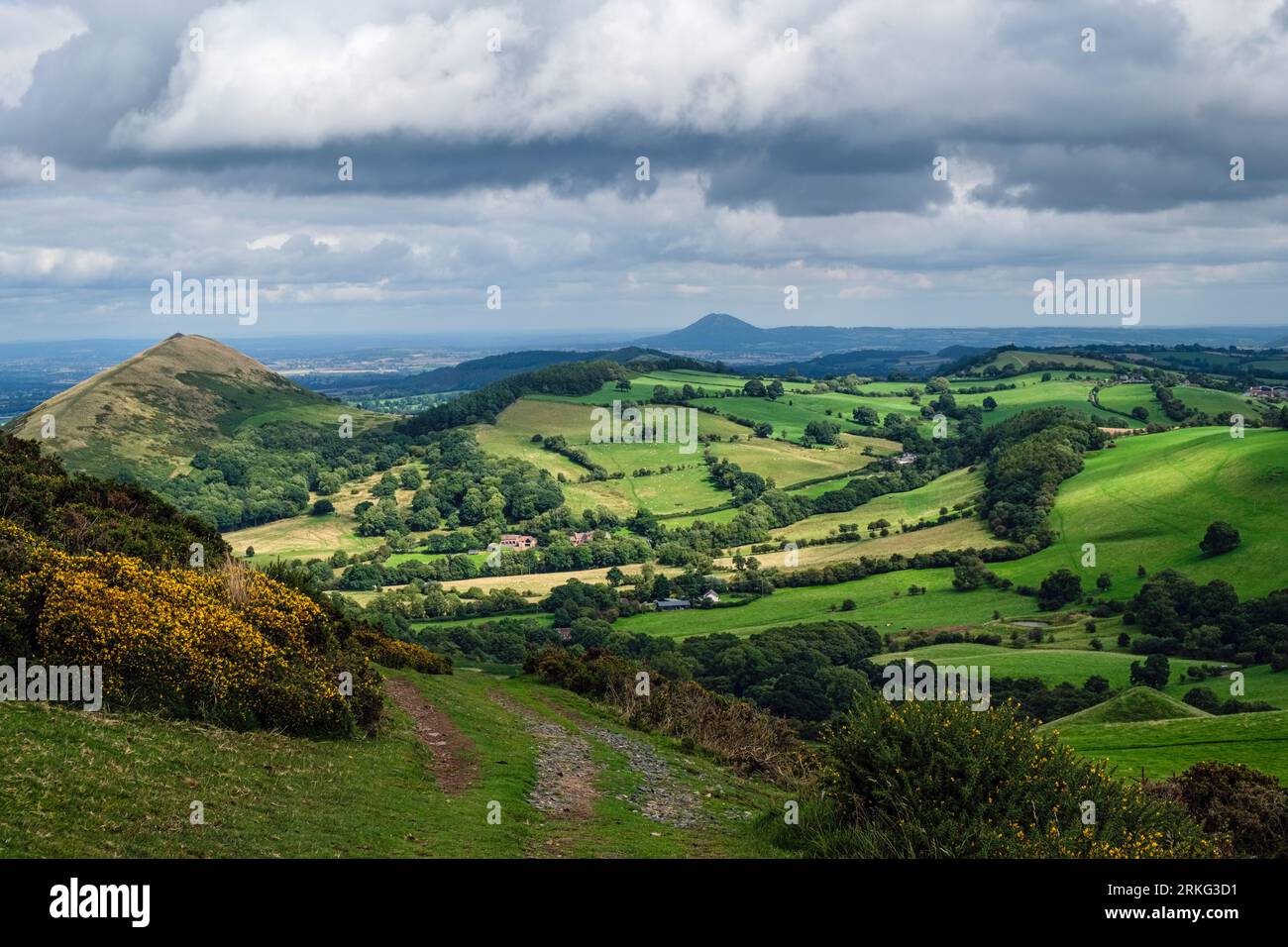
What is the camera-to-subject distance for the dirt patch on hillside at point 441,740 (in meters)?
25.4

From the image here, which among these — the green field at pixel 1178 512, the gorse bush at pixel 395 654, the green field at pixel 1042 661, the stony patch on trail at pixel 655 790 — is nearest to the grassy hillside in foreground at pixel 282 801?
the stony patch on trail at pixel 655 790

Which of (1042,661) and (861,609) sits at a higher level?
(1042,661)

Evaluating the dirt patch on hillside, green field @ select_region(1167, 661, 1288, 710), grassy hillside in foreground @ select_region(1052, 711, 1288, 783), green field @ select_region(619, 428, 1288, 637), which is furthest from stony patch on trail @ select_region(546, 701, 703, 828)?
green field @ select_region(619, 428, 1288, 637)

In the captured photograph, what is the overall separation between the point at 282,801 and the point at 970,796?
500 inches

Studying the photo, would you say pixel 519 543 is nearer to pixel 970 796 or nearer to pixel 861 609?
pixel 861 609

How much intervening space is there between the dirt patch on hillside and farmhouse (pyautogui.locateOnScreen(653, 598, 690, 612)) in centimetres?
10313

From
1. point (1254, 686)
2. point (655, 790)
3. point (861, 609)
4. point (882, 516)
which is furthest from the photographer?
point (882, 516)

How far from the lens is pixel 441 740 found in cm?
3011

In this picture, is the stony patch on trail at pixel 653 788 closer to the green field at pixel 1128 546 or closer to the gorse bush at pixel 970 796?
the gorse bush at pixel 970 796

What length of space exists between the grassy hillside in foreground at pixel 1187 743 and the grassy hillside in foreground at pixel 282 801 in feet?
69.3

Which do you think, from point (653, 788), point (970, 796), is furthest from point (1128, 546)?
point (970, 796)

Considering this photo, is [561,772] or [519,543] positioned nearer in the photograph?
[561,772]

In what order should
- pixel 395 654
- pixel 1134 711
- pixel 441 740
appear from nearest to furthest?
pixel 441 740, pixel 395 654, pixel 1134 711
